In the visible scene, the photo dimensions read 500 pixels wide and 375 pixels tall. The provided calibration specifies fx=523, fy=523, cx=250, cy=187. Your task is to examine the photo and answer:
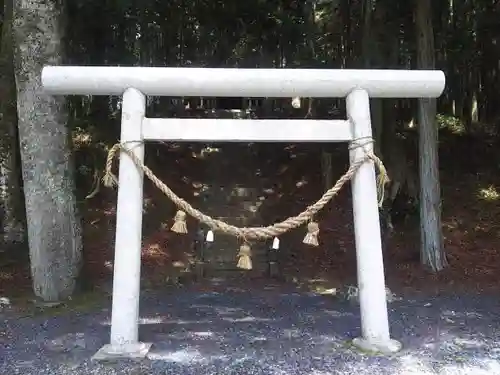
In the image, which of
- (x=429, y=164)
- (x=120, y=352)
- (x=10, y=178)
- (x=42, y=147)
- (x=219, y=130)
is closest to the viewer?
(x=120, y=352)

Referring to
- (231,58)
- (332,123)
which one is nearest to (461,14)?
(231,58)

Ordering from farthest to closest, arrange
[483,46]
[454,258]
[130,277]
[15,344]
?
[483,46] < [454,258] < [15,344] < [130,277]

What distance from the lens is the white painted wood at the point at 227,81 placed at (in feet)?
11.6

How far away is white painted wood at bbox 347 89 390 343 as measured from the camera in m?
3.53

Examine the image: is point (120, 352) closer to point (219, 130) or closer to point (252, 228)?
point (252, 228)

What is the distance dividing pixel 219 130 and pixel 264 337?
1636 millimetres

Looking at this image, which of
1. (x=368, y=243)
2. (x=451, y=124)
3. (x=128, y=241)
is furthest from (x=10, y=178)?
(x=451, y=124)

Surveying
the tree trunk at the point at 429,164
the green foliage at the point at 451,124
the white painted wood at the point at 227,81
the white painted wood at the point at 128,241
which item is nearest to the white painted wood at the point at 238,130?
the white painted wood at the point at 128,241

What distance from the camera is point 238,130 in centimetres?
355

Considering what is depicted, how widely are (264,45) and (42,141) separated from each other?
692 centimetres

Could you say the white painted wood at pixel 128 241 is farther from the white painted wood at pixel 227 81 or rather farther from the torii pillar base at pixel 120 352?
the white painted wood at pixel 227 81

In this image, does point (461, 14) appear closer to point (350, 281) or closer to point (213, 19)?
point (213, 19)

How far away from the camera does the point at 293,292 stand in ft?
19.3

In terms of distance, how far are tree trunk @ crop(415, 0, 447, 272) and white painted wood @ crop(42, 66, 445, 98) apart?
279 cm
